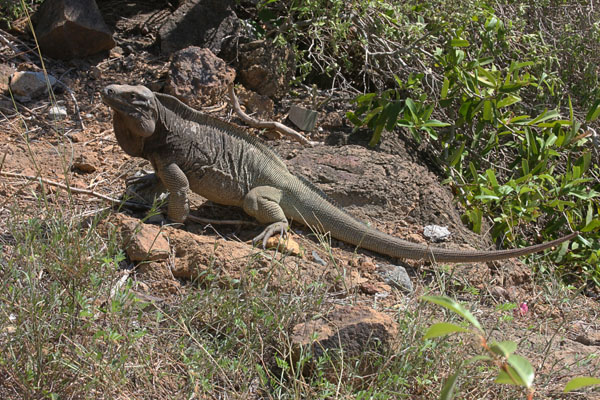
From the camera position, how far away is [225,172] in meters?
4.89

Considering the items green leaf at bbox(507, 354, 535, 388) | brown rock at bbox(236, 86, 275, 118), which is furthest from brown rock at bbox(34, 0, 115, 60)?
green leaf at bbox(507, 354, 535, 388)

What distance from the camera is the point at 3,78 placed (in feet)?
21.0

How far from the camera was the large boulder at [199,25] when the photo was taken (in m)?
6.95

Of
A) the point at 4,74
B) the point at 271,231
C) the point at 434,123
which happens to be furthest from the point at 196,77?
the point at 434,123

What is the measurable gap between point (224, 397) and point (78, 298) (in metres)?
0.85

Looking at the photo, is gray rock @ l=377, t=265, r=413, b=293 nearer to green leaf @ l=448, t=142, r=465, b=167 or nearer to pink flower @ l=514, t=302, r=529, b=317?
pink flower @ l=514, t=302, r=529, b=317

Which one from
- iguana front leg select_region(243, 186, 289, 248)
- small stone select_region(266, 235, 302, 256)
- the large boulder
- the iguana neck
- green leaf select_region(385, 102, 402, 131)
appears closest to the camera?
small stone select_region(266, 235, 302, 256)

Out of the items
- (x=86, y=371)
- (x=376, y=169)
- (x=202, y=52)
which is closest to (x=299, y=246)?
(x=376, y=169)

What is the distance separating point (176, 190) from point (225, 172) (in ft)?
1.47

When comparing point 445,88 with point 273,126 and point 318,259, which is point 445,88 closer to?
point 273,126

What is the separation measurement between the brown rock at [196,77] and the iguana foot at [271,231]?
2.03 m

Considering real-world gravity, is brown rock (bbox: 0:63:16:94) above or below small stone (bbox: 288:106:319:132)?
below

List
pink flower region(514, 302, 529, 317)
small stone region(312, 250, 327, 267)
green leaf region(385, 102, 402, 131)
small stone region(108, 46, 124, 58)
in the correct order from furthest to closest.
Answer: small stone region(108, 46, 124, 58)
green leaf region(385, 102, 402, 131)
small stone region(312, 250, 327, 267)
pink flower region(514, 302, 529, 317)

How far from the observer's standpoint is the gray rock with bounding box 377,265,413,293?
4465mm
